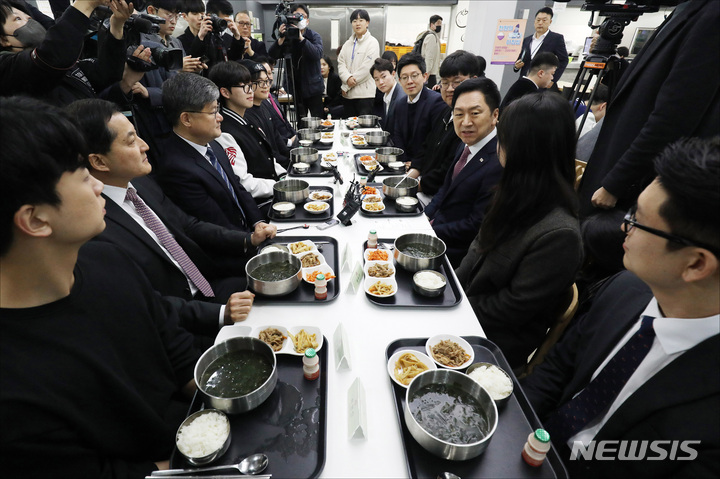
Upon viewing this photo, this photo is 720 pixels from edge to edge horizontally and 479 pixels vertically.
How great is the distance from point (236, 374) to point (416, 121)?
362 cm

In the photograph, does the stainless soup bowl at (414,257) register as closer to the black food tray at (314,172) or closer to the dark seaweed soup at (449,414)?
the dark seaweed soup at (449,414)

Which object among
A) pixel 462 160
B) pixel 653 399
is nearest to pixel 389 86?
pixel 462 160

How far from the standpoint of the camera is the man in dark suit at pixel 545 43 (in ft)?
18.6

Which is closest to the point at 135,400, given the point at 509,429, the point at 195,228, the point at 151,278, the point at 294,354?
the point at 294,354

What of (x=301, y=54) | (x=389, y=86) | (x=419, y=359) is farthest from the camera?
(x=301, y=54)

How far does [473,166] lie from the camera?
93.9 inches

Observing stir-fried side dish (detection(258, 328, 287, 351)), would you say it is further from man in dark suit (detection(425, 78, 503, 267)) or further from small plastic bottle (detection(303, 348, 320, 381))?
man in dark suit (detection(425, 78, 503, 267))

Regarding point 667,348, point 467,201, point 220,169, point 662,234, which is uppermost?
point 662,234

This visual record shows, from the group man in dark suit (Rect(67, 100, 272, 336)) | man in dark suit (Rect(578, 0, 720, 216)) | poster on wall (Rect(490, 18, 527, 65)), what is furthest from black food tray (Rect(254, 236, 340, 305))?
poster on wall (Rect(490, 18, 527, 65))

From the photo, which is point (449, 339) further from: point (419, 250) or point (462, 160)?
point (462, 160)

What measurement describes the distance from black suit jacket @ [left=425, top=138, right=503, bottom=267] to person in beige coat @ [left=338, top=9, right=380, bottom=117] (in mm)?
4566

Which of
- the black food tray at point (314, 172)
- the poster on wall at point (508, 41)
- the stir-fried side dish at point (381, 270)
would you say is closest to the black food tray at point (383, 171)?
the black food tray at point (314, 172)

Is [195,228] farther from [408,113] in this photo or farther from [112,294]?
[408,113]

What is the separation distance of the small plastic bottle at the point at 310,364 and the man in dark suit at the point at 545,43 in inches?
236
